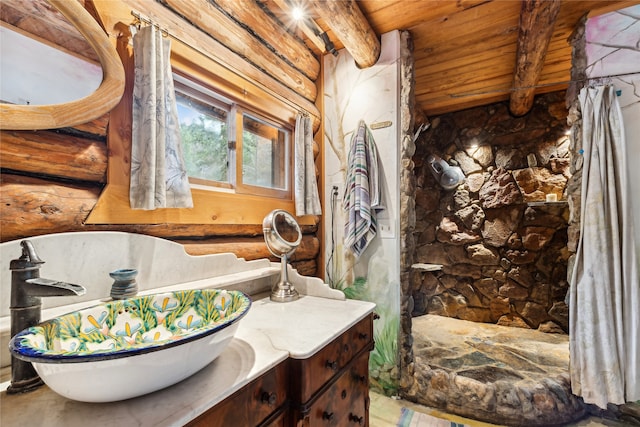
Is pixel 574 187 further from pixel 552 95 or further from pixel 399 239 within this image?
pixel 552 95

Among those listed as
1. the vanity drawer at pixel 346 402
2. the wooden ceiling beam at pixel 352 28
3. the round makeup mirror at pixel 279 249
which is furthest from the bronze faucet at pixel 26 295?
the wooden ceiling beam at pixel 352 28

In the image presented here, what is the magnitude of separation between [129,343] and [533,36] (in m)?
2.86

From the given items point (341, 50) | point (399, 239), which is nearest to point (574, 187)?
point (399, 239)

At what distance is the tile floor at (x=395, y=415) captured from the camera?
1.73m

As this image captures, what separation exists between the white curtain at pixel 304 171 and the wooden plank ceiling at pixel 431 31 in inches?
13.8

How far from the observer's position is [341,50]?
7.57 ft

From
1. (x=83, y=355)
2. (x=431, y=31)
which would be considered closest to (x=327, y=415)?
(x=83, y=355)

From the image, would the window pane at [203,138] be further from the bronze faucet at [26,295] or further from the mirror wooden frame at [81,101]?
the bronze faucet at [26,295]

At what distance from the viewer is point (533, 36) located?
1929 mm

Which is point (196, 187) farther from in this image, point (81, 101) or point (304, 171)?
point (304, 171)

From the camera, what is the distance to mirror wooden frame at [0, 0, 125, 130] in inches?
32.0

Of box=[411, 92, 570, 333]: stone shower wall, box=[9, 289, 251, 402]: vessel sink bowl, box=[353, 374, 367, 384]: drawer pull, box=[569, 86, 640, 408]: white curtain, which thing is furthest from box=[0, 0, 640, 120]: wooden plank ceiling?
box=[353, 374, 367, 384]: drawer pull

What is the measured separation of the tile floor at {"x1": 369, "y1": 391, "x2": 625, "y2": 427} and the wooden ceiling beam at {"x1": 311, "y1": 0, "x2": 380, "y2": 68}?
255 cm

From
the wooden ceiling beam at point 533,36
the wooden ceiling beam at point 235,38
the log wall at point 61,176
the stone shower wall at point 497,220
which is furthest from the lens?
the stone shower wall at point 497,220
